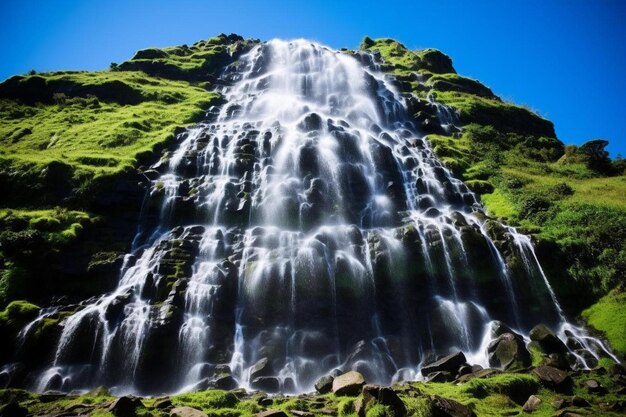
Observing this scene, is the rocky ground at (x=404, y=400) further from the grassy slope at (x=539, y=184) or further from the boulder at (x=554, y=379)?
the grassy slope at (x=539, y=184)

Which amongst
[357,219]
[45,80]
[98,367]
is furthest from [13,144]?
[357,219]

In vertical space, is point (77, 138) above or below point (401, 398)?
above

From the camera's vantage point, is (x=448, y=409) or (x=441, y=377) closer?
(x=448, y=409)

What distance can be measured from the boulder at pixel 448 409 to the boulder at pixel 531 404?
1.97m

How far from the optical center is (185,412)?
33.2 feet

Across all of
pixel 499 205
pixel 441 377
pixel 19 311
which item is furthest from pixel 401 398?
pixel 499 205

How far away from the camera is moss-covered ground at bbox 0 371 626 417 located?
10766 millimetres

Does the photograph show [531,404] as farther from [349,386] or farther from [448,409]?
[349,386]

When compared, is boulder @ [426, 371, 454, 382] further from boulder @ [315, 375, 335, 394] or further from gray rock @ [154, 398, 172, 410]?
gray rock @ [154, 398, 172, 410]

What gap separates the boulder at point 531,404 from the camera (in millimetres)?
10969

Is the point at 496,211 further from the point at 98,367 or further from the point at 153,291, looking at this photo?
the point at 98,367

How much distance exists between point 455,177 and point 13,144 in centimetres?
3759

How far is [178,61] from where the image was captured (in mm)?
58969

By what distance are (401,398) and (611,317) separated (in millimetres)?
13950
